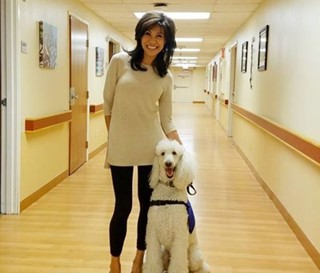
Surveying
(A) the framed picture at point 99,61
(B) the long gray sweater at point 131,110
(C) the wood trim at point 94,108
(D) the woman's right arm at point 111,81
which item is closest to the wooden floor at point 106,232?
(B) the long gray sweater at point 131,110

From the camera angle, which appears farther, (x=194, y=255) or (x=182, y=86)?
(x=182, y=86)

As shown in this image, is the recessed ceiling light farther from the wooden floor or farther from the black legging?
the black legging

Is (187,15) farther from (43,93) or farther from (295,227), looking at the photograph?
(295,227)

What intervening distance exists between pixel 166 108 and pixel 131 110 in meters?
0.25

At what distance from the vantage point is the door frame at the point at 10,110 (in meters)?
3.69

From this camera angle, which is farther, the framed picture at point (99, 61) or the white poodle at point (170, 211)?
the framed picture at point (99, 61)

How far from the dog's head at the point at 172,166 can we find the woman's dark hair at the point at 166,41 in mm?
410

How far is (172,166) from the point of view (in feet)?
7.41

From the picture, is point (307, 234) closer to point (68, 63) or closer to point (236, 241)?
point (236, 241)

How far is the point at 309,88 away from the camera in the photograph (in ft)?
10.7

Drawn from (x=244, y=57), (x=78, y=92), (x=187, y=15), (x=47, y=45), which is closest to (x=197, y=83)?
(x=244, y=57)

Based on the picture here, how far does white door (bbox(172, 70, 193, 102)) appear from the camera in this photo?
1053 inches

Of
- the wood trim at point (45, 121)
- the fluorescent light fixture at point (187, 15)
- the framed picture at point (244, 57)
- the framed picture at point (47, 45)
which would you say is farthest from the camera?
the framed picture at point (244, 57)

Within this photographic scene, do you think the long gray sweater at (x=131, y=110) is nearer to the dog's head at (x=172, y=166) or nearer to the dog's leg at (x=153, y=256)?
the dog's head at (x=172, y=166)
